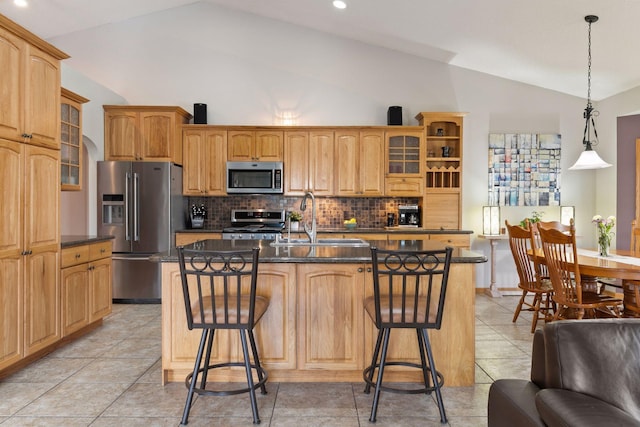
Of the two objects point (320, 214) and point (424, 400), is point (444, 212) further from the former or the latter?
point (424, 400)

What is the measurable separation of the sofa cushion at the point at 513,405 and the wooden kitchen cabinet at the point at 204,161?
4657mm

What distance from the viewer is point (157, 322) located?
14.8 ft

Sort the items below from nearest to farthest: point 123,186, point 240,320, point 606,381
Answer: point 606,381
point 240,320
point 123,186

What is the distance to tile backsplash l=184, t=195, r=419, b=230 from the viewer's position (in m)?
6.11

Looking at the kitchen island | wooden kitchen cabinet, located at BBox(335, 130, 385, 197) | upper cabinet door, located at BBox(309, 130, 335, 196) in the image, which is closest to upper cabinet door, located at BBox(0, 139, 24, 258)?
the kitchen island

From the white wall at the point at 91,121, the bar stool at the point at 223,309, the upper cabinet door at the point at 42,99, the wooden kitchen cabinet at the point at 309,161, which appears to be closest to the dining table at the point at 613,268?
the bar stool at the point at 223,309

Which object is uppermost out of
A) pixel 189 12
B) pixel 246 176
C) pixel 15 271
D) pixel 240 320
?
pixel 189 12

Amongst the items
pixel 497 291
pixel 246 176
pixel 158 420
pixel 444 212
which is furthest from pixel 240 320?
pixel 497 291

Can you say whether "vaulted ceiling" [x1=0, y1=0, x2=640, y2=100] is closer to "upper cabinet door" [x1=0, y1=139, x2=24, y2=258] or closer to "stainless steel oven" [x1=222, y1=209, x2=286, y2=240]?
"stainless steel oven" [x1=222, y1=209, x2=286, y2=240]

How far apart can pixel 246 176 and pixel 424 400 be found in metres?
3.82

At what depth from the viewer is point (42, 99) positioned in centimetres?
330

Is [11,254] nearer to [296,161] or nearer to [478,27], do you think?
[296,161]

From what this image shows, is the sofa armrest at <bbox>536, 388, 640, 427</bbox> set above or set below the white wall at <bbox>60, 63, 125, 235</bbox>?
below

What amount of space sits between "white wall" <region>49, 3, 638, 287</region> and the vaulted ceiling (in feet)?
0.56
